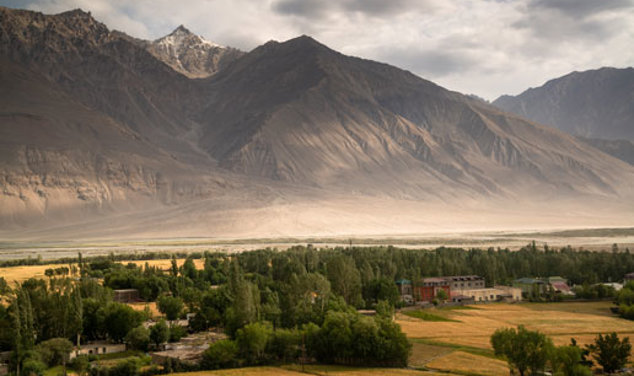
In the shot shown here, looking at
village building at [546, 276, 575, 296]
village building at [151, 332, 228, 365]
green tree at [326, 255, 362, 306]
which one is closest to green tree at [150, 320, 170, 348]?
village building at [151, 332, 228, 365]

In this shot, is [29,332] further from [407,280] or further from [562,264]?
[562,264]

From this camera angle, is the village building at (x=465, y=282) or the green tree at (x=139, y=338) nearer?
the green tree at (x=139, y=338)

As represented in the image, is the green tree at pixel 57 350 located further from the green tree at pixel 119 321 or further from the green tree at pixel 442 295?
the green tree at pixel 442 295

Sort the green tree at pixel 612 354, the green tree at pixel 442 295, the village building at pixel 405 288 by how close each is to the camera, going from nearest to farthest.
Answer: the green tree at pixel 612 354
the green tree at pixel 442 295
the village building at pixel 405 288

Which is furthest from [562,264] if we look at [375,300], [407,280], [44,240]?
[44,240]

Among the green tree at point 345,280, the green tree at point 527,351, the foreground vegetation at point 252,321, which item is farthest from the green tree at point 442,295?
the green tree at point 527,351

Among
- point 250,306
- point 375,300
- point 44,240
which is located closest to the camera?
point 250,306
